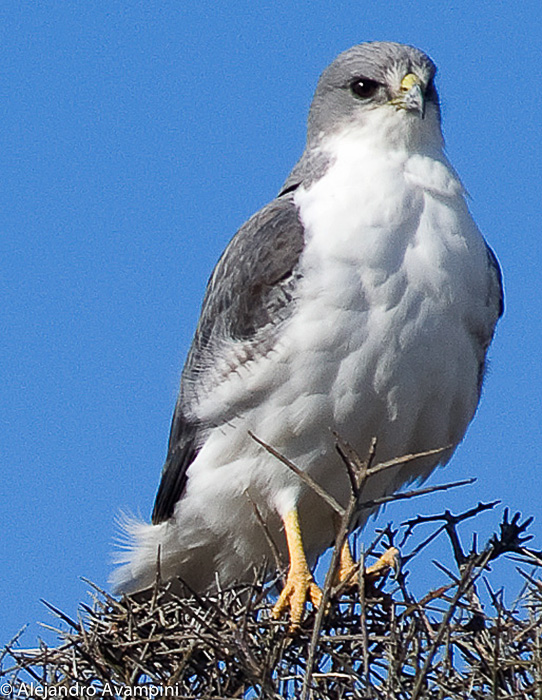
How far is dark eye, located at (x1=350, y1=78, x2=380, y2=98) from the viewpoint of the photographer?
5.27 metres

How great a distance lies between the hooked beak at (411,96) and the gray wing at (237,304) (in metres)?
0.54

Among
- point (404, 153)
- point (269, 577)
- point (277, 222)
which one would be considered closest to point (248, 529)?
point (269, 577)

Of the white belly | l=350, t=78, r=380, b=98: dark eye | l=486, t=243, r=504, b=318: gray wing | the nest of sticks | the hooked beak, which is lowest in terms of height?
the nest of sticks

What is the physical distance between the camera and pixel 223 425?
206 inches

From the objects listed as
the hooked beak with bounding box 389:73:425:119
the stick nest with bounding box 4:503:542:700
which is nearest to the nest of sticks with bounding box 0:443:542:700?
the stick nest with bounding box 4:503:542:700

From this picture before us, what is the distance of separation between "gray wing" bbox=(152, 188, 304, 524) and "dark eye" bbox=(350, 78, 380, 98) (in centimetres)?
47

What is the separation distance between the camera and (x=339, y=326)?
4781mm

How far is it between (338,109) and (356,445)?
52.1 inches

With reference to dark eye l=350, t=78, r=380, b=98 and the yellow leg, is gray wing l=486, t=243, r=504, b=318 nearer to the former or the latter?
dark eye l=350, t=78, r=380, b=98

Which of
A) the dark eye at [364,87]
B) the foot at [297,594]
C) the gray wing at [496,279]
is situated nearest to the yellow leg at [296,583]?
the foot at [297,594]

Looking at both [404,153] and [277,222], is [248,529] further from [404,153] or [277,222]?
[404,153]

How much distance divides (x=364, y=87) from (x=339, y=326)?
1067mm

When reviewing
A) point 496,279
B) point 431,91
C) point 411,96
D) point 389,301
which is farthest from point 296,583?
point 431,91

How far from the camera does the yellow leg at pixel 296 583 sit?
4652mm
